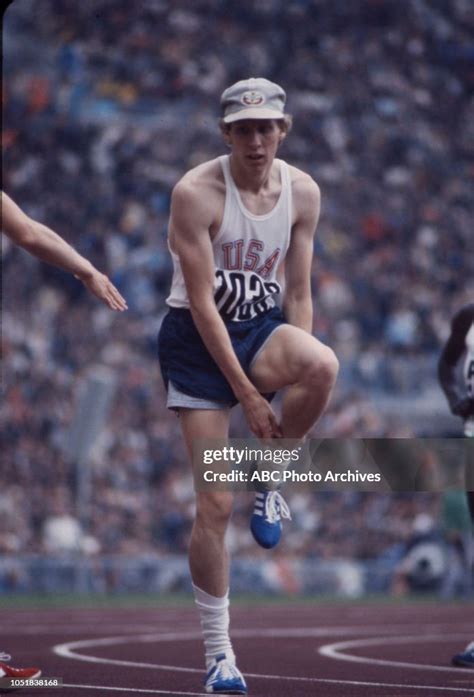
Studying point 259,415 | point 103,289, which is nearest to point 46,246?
point 103,289

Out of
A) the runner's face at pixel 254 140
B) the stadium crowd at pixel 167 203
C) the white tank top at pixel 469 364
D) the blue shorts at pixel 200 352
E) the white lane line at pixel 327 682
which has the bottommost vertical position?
the white lane line at pixel 327 682

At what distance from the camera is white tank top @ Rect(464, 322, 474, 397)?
8.21 metres

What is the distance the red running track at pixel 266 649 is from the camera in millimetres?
6488

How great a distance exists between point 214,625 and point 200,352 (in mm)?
1114

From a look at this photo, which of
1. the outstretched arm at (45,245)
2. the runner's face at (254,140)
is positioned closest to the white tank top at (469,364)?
the runner's face at (254,140)

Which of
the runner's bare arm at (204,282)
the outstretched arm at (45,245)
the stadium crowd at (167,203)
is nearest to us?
the outstretched arm at (45,245)

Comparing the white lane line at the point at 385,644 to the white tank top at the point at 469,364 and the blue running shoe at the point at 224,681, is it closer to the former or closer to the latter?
the white tank top at the point at 469,364

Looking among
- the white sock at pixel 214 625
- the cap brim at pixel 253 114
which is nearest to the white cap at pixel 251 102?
the cap brim at pixel 253 114

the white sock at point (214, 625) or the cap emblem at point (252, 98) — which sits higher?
the cap emblem at point (252, 98)

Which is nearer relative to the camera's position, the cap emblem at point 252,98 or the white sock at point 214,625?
the cap emblem at point 252,98

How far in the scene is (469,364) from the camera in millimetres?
8305

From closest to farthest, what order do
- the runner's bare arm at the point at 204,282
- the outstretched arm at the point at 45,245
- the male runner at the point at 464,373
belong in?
the outstretched arm at the point at 45,245 → the runner's bare arm at the point at 204,282 → the male runner at the point at 464,373

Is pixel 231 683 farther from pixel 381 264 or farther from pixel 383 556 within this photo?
pixel 381 264

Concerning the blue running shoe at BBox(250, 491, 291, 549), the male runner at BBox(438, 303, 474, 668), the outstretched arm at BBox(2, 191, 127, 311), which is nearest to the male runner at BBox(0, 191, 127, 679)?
the outstretched arm at BBox(2, 191, 127, 311)
